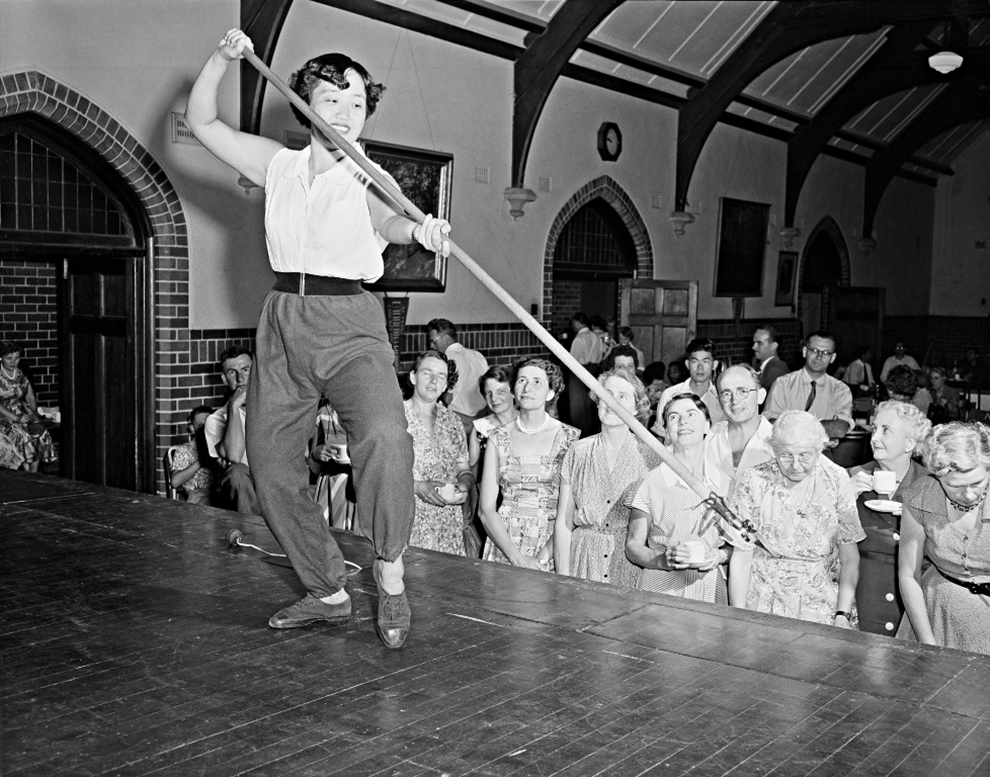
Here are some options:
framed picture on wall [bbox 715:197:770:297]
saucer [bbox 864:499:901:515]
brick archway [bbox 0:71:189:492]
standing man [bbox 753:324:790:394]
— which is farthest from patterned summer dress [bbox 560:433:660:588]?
framed picture on wall [bbox 715:197:770:297]

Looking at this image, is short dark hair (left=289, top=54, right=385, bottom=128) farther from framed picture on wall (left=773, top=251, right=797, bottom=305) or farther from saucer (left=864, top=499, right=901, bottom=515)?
framed picture on wall (left=773, top=251, right=797, bottom=305)

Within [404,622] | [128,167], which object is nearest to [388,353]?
[404,622]

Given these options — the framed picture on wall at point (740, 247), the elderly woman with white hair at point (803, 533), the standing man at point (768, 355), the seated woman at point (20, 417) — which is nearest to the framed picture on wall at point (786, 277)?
the framed picture on wall at point (740, 247)

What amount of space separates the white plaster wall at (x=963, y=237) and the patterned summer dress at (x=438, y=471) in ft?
54.8

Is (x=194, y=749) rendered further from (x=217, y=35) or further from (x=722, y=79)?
(x=722, y=79)

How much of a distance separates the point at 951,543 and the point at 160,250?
17.1ft

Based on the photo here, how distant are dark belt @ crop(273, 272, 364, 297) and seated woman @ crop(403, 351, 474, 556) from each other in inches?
68.7

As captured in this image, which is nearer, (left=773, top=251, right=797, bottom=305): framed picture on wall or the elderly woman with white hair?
the elderly woman with white hair

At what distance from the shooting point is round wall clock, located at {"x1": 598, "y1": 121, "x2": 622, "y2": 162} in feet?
36.4

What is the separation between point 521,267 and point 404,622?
7404 millimetres

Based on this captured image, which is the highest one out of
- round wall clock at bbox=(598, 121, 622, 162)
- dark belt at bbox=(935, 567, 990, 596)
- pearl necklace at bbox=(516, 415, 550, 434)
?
round wall clock at bbox=(598, 121, 622, 162)

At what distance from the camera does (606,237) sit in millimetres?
12102

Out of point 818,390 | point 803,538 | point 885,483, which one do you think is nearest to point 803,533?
point 803,538

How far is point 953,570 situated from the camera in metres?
3.48
